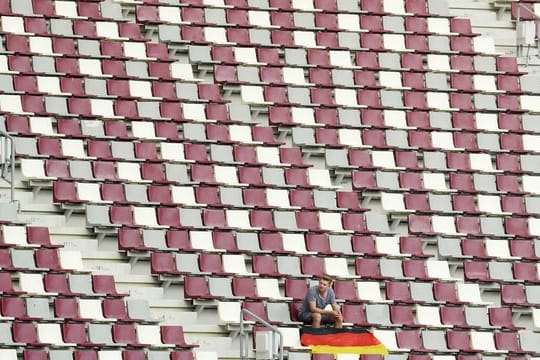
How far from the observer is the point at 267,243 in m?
18.0

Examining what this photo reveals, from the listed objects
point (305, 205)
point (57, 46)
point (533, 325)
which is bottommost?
point (533, 325)

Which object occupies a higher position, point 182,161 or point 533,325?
point 182,161

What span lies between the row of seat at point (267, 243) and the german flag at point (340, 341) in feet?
4.05

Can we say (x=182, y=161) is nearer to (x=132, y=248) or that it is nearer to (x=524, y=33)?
(x=132, y=248)

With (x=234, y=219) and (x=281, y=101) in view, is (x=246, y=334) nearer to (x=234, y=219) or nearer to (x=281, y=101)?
(x=234, y=219)

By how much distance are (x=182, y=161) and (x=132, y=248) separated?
1.49 meters

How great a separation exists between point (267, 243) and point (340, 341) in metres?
1.54

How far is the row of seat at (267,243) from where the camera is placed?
690 inches

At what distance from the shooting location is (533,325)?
1831 centimetres

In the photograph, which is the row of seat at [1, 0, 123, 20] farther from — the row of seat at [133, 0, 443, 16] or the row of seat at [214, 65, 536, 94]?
the row of seat at [214, 65, 536, 94]

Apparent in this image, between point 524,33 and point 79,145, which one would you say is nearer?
point 79,145

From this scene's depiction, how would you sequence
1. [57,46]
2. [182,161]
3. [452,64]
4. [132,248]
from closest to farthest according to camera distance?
[132,248], [182,161], [57,46], [452,64]

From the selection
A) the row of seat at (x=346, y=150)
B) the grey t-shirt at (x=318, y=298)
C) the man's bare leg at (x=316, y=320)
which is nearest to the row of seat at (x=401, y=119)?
the row of seat at (x=346, y=150)

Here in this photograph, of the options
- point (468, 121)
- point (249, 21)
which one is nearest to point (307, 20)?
point (249, 21)
